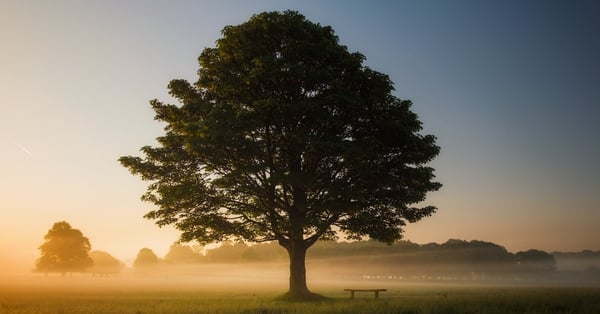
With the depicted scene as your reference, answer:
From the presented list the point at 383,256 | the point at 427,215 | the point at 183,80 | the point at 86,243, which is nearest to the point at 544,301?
the point at 427,215

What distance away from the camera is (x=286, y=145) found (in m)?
28.6

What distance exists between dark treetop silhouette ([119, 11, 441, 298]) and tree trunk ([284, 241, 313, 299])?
0.25 feet

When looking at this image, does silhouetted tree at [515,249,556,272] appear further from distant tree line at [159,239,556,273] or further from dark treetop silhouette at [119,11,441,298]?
dark treetop silhouette at [119,11,441,298]

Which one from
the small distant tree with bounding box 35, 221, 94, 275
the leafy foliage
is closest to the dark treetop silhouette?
the leafy foliage

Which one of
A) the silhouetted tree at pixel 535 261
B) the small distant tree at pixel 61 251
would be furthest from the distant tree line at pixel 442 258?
the small distant tree at pixel 61 251

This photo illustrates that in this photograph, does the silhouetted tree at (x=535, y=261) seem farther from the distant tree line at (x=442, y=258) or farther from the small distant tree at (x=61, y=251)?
the small distant tree at (x=61, y=251)

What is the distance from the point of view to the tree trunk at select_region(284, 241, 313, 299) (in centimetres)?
2973

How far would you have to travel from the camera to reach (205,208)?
30.0 metres

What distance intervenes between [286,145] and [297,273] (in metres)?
9.29

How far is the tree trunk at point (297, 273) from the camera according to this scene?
29734 millimetres

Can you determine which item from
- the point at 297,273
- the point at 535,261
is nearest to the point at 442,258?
the point at 535,261

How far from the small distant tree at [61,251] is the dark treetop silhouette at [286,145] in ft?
294

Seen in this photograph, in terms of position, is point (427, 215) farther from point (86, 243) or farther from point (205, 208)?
point (86, 243)

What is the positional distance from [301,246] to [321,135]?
8670 mm
